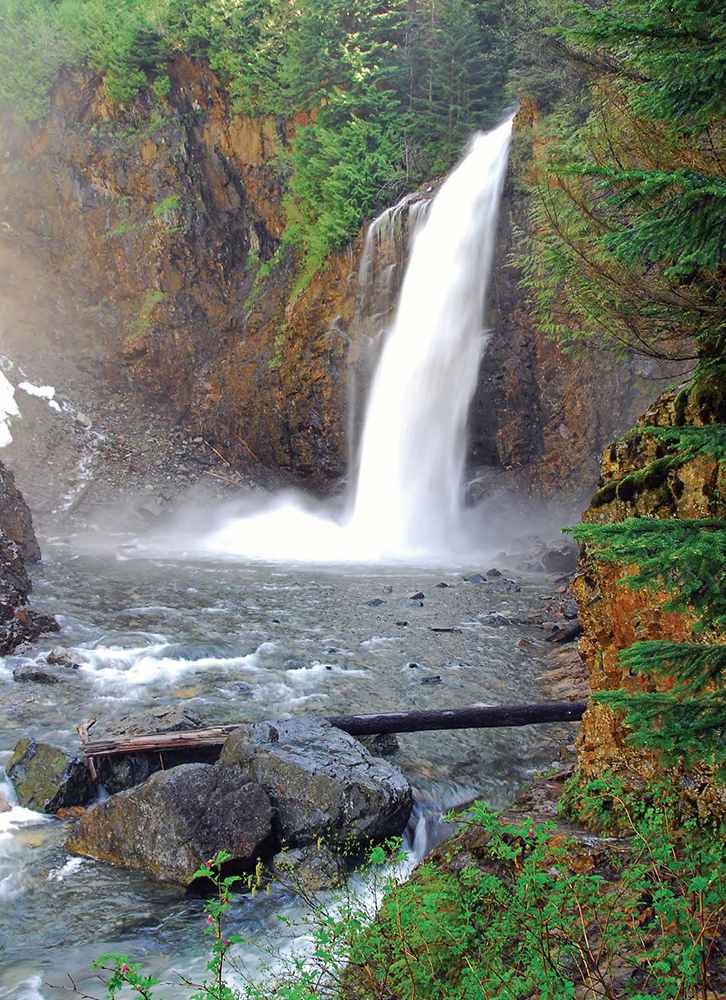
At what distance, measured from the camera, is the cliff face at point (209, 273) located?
2167 centimetres

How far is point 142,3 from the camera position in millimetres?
25719

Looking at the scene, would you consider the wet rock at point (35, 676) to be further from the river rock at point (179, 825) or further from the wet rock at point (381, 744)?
the wet rock at point (381, 744)

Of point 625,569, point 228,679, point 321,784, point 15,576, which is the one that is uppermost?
point 625,569

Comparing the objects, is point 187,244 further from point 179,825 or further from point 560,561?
point 179,825

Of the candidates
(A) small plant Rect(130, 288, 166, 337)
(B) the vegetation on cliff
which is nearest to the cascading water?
(B) the vegetation on cliff

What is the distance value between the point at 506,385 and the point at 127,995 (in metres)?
17.5

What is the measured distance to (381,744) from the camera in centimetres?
709

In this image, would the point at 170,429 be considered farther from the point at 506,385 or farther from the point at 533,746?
the point at 533,746

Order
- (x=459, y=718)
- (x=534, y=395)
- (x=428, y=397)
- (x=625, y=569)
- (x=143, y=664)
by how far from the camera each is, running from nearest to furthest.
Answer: (x=625, y=569) → (x=459, y=718) → (x=143, y=664) → (x=534, y=395) → (x=428, y=397)

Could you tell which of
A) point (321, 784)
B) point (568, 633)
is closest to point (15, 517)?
point (568, 633)

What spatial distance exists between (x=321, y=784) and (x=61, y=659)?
17.0 ft

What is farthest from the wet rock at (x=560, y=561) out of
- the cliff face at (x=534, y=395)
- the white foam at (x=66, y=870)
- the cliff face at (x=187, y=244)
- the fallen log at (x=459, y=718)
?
the white foam at (x=66, y=870)

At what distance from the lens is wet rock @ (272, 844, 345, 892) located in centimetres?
497

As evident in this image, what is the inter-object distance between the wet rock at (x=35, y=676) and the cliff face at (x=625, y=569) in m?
6.48
